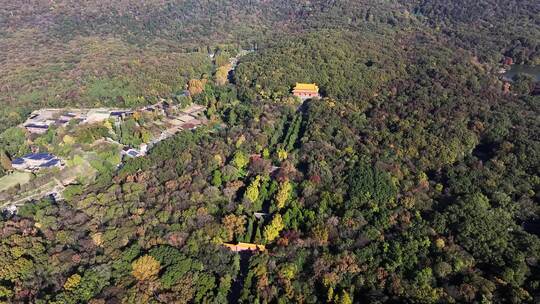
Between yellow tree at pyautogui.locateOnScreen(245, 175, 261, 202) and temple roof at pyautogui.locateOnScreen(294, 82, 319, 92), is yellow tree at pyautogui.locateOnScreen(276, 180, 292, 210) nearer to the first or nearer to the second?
yellow tree at pyautogui.locateOnScreen(245, 175, 261, 202)

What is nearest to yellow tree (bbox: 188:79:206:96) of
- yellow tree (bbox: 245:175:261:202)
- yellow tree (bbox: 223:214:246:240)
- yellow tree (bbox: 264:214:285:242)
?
yellow tree (bbox: 245:175:261:202)

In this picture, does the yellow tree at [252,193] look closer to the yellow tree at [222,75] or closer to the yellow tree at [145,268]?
the yellow tree at [145,268]

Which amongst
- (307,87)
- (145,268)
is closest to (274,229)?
(145,268)

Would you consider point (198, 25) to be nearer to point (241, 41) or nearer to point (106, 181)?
point (241, 41)

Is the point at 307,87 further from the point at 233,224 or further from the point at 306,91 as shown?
the point at 233,224

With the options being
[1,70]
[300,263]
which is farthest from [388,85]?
[1,70]

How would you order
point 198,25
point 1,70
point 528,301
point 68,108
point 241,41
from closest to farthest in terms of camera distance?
1. point 528,301
2. point 68,108
3. point 1,70
4. point 241,41
5. point 198,25
